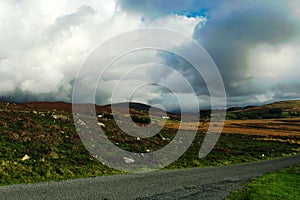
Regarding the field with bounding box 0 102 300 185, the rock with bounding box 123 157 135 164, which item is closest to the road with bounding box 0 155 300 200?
the field with bounding box 0 102 300 185

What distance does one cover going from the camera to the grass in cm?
1981

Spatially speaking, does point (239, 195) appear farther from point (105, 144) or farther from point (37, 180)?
point (105, 144)

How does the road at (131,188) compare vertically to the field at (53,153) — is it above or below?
below

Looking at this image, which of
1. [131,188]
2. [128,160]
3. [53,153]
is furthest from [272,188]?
[53,153]

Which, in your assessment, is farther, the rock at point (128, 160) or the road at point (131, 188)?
the rock at point (128, 160)

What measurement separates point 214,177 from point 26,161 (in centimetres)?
1785

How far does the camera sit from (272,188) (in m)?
22.6

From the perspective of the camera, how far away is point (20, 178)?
24.1 meters

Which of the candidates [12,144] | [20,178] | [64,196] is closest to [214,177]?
[64,196]

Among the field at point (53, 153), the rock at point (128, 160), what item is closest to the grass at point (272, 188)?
the field at point (53, 153)

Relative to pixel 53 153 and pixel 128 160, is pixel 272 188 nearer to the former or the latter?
pixel 128 160

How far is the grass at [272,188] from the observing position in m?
19.8

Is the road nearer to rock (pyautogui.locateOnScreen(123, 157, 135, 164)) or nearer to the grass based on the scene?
the grass

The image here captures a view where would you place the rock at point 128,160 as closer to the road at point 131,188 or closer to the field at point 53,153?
the field at point 53,153
